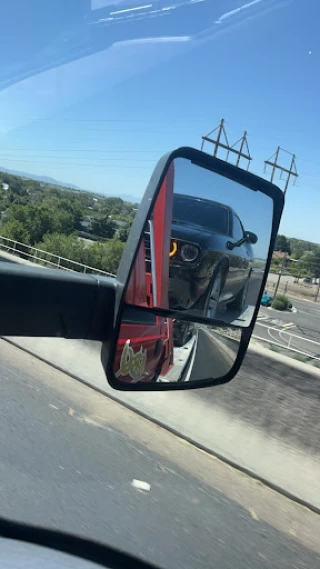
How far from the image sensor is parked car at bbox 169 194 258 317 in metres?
1.52

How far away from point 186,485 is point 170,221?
3615 mm

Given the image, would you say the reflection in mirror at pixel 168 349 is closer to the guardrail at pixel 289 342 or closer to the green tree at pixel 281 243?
the green tree at pixel 281 243

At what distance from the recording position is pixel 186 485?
4.50m

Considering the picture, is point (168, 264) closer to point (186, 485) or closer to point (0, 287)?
point (0, 287)

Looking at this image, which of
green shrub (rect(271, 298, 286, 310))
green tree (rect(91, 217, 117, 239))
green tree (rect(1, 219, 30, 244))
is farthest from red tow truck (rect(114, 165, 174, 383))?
green shrub (rect(271, 298, 286, 310))

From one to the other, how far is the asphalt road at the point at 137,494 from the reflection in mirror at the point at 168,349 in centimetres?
214

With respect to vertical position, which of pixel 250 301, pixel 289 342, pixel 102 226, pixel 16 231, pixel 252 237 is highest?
pixel 252 237

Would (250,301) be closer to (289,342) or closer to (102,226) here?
(102,226)

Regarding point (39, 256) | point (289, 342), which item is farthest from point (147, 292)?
point (289, 342)

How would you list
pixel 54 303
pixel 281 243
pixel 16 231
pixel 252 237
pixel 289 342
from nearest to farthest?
pixel 54 303 < pixel 252 237 < pixel 16 231 < pixel 281 243 < pixel 289 342

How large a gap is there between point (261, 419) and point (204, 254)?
403 centimetres

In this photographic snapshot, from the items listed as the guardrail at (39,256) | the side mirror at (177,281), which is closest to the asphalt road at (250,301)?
the side mirror at (177,281)

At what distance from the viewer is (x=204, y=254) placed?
1.57 metres

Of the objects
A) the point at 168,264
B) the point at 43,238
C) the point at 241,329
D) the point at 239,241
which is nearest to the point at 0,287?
the point at 168,264
